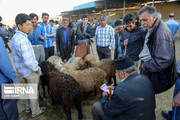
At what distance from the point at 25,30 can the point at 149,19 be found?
237 centimetres

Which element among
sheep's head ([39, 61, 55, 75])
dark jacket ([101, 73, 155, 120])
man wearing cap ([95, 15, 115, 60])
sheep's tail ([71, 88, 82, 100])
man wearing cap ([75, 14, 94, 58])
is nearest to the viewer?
dark jacket ([101, 73, 155, 120])

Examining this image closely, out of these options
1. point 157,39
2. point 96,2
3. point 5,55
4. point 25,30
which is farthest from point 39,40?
point 96,2

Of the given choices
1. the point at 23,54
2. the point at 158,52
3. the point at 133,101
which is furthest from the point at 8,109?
the point at 158,52

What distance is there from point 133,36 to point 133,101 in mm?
2023

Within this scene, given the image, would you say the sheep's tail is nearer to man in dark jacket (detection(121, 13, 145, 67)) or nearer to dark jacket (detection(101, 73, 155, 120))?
dark jacket (detection(101, 73, 155, 120))

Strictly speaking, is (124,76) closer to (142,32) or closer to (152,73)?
→ (152,73)

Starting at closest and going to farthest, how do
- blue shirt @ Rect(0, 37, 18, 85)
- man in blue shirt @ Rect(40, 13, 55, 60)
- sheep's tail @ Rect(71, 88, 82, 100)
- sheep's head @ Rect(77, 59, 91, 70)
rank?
blue shirt @ Rect(0, 37, 18, 85) → sheep's tail @ Rect(71, 88, 82, 100) → sheep's head @ Rect(77, 59, 91, 70) → man in blue shirt @ Rect(40, 13, 55, 60)

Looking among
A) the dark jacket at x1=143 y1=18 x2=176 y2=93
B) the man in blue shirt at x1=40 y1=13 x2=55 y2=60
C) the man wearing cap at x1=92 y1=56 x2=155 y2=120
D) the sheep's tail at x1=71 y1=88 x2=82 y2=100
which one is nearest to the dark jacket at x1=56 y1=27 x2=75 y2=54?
the man in blue shirt at x1=40 y1=13 x2=55 y2=60

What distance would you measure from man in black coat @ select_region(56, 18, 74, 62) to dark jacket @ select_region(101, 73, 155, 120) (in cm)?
358

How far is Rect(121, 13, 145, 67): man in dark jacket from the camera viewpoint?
116 inches

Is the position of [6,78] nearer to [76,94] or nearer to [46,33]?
[76,94]

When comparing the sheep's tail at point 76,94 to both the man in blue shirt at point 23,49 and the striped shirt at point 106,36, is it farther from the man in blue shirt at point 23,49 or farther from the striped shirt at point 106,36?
the striped shirt at point 106,36

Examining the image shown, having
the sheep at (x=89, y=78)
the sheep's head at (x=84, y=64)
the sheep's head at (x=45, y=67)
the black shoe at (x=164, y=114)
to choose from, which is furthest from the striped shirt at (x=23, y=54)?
the black shoe at (x=164, y=114)

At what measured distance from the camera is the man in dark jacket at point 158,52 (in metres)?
1.97
